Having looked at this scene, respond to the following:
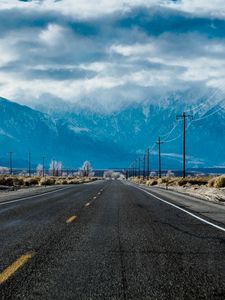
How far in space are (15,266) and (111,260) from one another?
1.62 metres

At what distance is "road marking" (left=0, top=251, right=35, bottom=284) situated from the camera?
7.44 metres

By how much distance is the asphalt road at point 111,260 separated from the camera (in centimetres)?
673

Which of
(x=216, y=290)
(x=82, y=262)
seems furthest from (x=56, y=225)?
(x=216, y=290)

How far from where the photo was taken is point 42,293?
21.5 feet

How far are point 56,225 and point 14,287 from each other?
7277 millimetres

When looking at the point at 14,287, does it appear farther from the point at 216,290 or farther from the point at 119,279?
the point at 216,290

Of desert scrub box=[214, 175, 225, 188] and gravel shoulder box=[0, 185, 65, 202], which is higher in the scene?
desert scrub box=[214, 175, 225, 188]

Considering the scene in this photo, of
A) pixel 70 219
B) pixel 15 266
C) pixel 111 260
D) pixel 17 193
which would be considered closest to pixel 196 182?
pixel 17 193

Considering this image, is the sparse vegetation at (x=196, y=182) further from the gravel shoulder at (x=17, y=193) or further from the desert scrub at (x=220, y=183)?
the gravel shoulder at (x=17, y=193)

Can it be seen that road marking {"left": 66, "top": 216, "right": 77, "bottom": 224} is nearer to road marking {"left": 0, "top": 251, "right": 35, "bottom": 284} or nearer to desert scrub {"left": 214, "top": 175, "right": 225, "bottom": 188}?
road marking {"left": 0, "top": 251, "right": 35, "bottom": 284}

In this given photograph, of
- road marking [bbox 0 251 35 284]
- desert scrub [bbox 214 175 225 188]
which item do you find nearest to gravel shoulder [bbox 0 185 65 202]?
desert scrub [bbox 214 175 225 188]

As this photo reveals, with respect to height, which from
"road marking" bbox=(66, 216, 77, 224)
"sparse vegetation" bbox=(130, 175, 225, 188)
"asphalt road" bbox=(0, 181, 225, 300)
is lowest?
"asphalt road" bbox=(0, 181, 225, 300)

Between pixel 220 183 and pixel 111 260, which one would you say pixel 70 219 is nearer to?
pixel 111 260

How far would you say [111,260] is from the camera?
879 centimetres
